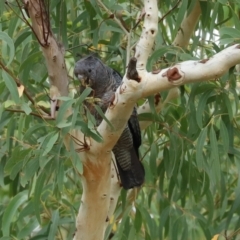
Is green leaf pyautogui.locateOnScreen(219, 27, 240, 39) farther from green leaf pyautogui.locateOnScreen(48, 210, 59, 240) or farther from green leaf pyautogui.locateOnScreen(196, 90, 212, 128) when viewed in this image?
green leaf pyautogui.locateOnScreen(48, 210, 59, 240)

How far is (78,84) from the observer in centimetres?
252

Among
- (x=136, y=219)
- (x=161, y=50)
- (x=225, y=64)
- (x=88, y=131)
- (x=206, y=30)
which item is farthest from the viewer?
(x=206, y=30)

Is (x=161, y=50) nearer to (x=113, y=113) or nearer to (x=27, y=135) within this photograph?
(x=113, y=113)

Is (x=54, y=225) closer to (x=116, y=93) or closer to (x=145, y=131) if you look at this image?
(x=145, y=131)

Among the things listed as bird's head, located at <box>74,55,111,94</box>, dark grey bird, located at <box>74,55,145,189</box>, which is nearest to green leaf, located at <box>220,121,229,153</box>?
dark grey bird, located at <box>74,55,145,189</box>

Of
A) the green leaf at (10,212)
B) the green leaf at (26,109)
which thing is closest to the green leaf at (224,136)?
the green leaf at (26,109)

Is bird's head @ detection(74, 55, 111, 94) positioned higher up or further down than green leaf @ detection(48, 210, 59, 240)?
higher up

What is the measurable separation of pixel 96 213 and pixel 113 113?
0.41 meters

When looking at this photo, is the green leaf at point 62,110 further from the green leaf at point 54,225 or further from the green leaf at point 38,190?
the green leaf at point 54,225

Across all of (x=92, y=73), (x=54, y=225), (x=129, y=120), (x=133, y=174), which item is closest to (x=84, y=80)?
(x=92, y=73)

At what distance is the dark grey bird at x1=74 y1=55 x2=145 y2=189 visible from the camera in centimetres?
237

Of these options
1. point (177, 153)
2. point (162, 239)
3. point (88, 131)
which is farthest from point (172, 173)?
point (88, 131)

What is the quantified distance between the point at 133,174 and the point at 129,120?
0.19 meters

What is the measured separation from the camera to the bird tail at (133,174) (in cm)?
240
